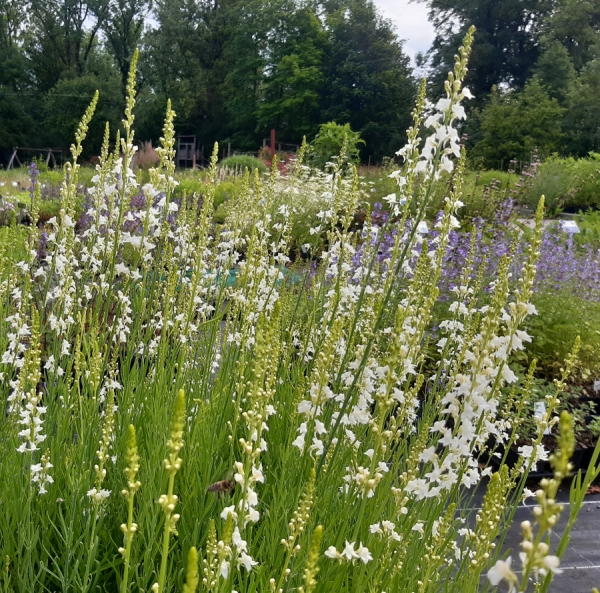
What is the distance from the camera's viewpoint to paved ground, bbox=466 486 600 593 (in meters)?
3.18

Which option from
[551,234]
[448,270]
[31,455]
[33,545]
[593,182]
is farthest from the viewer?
[593,182]

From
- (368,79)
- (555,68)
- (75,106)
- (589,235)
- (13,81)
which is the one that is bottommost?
(589,235)

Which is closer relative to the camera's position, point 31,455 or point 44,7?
point 31,455

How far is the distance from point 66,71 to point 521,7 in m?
31.3

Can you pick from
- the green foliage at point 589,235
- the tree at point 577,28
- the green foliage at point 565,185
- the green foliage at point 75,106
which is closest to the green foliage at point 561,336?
the green foliage at point 589,235

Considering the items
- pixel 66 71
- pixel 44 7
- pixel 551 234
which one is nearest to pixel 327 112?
pixel 66 71

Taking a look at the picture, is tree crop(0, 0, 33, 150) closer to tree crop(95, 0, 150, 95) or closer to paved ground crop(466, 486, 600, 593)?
tree crop(95, 0, 150, 95)

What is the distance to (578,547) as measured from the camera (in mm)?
3549

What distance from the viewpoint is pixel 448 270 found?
19.4 feet

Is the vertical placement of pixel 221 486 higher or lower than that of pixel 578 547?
higher

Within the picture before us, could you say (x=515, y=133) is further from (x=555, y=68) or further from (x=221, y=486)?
(x=221, y=486)

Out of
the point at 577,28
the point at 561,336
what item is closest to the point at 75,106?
the point at 577,28

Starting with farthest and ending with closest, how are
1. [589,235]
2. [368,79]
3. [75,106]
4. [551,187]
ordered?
[75,106] < [368,79] < [551,187] < [589,235]

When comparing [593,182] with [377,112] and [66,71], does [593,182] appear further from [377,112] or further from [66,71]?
[66,71]
